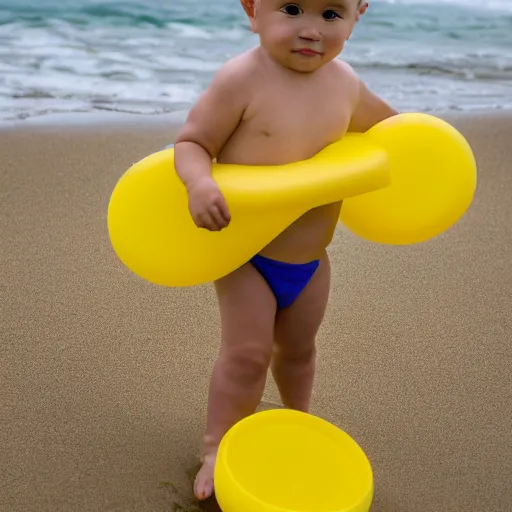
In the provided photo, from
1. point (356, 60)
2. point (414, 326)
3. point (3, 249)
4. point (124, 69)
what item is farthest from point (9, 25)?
point (414, 326)

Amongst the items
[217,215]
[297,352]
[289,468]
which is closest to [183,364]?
[297,352]

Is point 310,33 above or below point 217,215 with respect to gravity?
above

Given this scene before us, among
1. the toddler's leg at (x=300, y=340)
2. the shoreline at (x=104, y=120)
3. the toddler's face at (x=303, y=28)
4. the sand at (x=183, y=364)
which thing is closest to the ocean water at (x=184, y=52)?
the shoreline at (x=104, y=120)

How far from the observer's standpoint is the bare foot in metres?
1.26

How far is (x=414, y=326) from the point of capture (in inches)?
68.7

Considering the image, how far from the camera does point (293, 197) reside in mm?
1097

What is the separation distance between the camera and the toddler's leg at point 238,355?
1.23 metres

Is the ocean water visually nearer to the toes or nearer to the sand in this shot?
the sand

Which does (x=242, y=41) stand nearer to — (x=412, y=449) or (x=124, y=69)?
(x=124, y=69)

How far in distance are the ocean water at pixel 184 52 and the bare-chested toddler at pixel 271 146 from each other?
1752mm

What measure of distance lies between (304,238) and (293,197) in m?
0.13

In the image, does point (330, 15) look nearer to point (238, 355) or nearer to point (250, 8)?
point (250, 8)

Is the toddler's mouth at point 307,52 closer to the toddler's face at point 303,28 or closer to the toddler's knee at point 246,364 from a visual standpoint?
the toddler's face at point 303,28

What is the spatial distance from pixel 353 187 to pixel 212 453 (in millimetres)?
492
